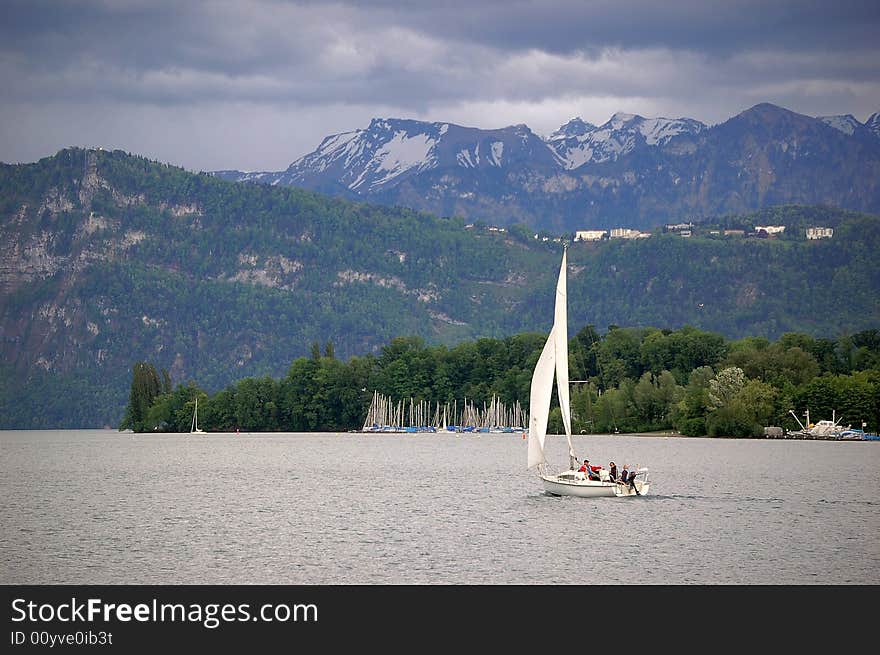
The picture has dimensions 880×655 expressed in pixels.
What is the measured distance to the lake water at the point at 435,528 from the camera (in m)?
68.5

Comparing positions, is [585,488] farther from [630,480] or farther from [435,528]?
[435,528]

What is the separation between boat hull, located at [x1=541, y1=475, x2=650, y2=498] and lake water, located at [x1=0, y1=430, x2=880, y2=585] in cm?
80

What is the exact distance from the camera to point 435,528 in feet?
285

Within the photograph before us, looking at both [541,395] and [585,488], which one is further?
[585,488]

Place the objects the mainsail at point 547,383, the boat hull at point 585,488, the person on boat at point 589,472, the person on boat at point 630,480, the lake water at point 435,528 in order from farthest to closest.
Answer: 1. the person on boat at point 630,480
2. the person on boat at point 589,472
3. the boat hull at point 585,488
4. the mainsail at point 547,383
5. the lake water at point 435,528

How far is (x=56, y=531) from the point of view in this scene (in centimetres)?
8619

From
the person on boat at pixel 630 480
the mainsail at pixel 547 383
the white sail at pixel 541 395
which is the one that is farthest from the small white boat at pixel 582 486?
Result: the white sail at pixel 541 395

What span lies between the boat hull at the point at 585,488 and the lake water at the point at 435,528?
31.7 inches

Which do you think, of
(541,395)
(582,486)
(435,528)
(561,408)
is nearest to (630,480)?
(582,486)

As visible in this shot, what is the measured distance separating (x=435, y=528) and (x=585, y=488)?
58.5 ft

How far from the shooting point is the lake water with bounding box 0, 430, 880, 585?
68.5 meters

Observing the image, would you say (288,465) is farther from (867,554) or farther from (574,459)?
(867,554)

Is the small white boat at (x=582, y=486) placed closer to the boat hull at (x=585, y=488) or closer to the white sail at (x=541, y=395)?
the boat hull at (x=585, y=488)
